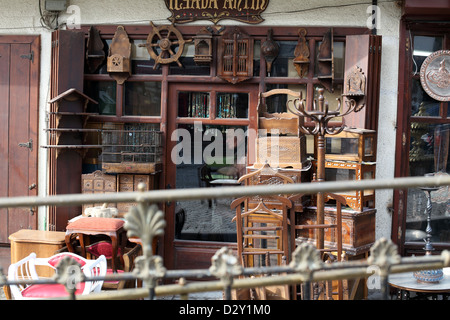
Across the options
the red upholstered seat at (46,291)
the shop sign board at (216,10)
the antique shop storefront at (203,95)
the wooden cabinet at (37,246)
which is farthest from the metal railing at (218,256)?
the shop sign board at (216,10)

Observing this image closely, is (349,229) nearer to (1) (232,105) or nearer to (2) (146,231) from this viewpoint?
(1) (232,105)

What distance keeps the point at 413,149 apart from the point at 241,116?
1985mm

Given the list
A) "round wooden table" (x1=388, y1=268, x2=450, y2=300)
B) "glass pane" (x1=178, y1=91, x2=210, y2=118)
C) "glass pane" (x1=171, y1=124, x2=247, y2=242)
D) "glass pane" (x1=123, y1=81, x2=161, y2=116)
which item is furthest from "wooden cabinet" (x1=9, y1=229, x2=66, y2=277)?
"round wooden table" (x1=388, y1=268, x2=450, y2=300)

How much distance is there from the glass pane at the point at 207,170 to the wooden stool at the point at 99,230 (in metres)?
1.06

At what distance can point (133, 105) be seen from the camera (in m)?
5.68

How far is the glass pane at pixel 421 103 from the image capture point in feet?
17.5

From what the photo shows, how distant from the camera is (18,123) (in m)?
5.68

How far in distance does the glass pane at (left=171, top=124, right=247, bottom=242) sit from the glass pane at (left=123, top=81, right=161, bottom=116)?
1.39 feet

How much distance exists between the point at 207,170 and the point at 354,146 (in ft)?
6.01

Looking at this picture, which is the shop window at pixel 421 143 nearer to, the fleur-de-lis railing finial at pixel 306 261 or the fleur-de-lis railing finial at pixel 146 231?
the fleur-de-lis railing finial at pixel 306 261

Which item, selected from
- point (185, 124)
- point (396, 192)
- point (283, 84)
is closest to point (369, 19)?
point (283, 84)

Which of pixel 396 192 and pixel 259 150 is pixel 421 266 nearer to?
pixel 259 150

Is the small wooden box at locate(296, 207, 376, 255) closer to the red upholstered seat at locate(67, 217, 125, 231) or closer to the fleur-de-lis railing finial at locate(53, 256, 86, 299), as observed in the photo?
the red upholstered seat at locate(67, 217, 125, 231)
